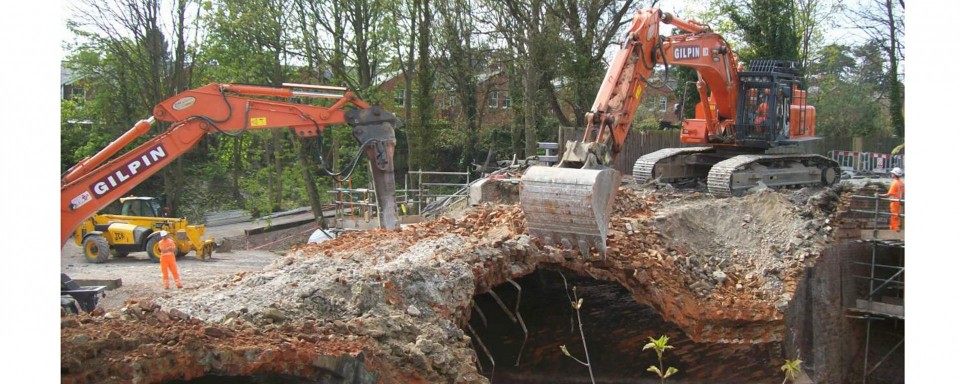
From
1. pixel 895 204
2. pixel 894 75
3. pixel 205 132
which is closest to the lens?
pixel 894 75

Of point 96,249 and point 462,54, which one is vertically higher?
point 462,54

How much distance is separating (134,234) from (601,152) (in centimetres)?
1072

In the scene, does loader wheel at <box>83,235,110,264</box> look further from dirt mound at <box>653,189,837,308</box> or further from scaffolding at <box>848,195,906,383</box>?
scaffolding at <box>848,195,906,383</box>

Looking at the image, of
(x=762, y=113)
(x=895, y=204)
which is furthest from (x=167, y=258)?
(x=895, y=204)

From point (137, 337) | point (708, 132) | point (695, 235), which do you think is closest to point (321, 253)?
point (137, 337)

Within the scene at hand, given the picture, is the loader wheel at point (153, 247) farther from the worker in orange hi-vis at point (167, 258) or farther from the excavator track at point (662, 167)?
the excavator track at point (662, 167)

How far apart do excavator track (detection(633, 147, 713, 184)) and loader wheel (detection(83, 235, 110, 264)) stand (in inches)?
399

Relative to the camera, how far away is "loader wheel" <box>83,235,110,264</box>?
16578 millimetres

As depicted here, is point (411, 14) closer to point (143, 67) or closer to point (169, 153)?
point (143, 67)

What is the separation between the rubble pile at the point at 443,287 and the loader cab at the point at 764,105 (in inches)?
51.6

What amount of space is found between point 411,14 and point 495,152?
6636mm

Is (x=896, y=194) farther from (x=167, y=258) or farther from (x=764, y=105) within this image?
(x=167, y=258)

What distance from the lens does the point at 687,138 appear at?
15.8 meters

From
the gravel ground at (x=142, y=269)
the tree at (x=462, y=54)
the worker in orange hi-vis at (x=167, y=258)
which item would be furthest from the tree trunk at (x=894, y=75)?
the tree at (x=462, y=54)
